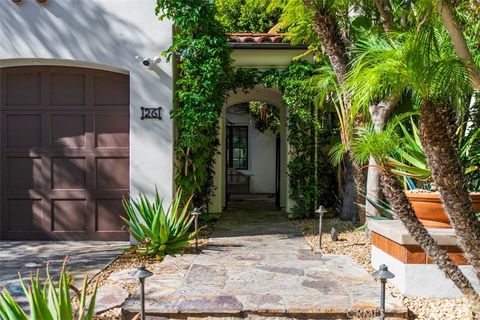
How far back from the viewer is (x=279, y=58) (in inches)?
347

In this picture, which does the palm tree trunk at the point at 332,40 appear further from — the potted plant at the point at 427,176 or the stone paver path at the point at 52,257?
the stone paver path at the point at 52,257

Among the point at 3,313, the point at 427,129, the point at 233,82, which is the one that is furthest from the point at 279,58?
the point at 3,313

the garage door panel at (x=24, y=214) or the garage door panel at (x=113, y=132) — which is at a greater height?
the garage door panel at (x=113, y=132)

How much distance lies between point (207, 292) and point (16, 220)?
4249 millimetres

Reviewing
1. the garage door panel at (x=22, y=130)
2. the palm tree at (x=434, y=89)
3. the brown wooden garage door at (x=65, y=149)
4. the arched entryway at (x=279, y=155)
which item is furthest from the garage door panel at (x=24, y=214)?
the palm tree at (x=434, y=89)

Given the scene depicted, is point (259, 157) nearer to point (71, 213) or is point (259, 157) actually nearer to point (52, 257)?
point (71, 213)

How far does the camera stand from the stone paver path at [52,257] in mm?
4919

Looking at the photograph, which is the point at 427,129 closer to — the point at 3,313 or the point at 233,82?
the point at 3,313

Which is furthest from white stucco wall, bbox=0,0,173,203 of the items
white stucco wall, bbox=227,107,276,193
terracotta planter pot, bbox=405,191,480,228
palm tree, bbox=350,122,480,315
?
white stucco wall, bbox=227,107,276,193

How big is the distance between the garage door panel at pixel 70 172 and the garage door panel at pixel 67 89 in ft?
2.91

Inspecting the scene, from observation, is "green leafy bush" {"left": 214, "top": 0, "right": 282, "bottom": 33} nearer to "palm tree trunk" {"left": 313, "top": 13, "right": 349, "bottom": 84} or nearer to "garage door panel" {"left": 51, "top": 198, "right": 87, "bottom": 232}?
"garage door panel" {"left": 51, "top": 198, "right": 87, "bottom": 232}

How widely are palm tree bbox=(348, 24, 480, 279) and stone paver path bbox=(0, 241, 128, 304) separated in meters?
3.56

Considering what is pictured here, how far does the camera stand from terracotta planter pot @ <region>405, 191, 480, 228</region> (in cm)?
444

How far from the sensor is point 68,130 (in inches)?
273
